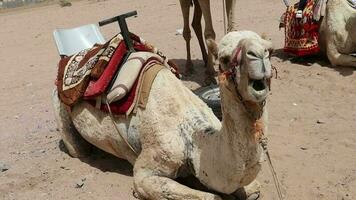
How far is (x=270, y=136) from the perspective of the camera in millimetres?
5191

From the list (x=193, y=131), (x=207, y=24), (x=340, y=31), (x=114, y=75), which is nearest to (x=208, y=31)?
(x=207, y=24)

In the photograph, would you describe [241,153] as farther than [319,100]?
No

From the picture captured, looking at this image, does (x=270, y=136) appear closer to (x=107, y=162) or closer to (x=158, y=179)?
(x=107, y=162)

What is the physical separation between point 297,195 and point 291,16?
4125mm

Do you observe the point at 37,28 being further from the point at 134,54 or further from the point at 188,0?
the point at 134,54

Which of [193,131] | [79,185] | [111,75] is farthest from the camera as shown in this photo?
[79,185]

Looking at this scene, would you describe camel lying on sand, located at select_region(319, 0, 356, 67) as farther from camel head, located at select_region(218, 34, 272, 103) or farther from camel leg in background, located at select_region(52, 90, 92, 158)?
camel head, located at select_region(218, 34, 272, 103)

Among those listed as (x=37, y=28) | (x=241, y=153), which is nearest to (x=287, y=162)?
(x=241, y=153)

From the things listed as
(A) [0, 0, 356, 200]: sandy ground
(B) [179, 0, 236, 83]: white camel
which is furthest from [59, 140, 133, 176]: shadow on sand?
(B) [179, 0, 236, 83]: white camel

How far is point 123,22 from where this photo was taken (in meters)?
4.46

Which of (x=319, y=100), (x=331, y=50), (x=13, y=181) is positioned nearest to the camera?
(x=13, y=181)

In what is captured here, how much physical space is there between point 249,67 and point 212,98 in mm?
2325

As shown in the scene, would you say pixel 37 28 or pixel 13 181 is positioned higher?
pixel 13 181

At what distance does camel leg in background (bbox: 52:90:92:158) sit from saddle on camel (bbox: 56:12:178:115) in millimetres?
272
